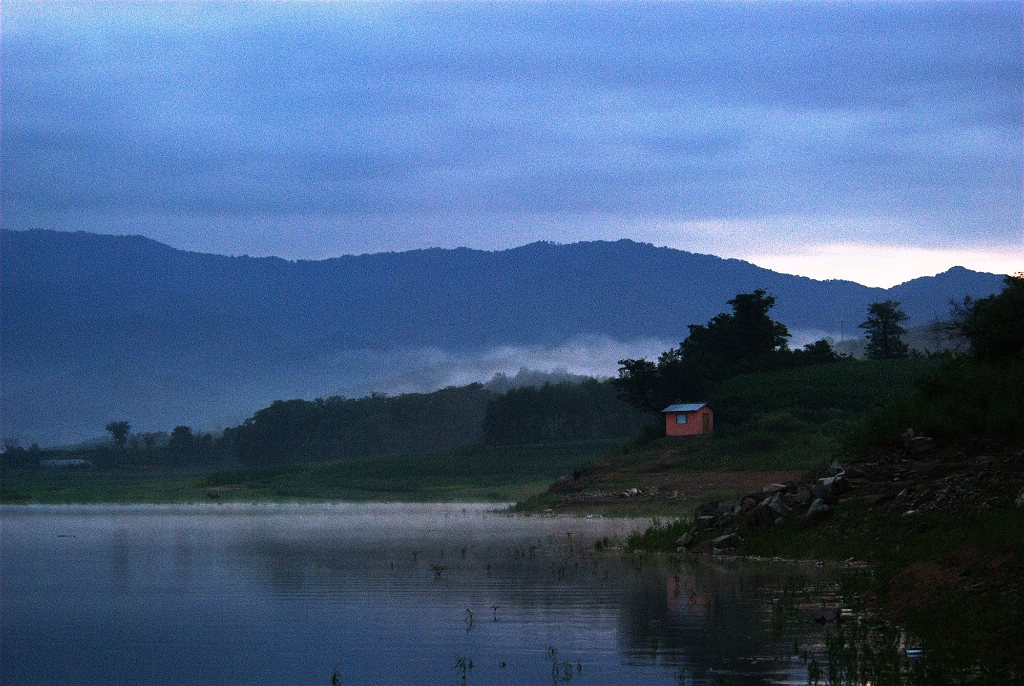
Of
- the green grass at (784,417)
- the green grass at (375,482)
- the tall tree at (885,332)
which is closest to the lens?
the green grass at (784,417)

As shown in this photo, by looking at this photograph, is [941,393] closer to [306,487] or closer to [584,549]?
[584,549]

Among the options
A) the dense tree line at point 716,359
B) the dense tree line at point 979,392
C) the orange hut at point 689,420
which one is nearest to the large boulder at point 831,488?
the dense tree line at point 979,392

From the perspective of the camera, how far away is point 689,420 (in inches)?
3563

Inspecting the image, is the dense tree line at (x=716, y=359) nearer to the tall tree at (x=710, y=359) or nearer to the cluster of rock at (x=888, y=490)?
the tall tree at (x=710, y=359)

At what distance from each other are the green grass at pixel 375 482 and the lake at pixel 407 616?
2815 inches

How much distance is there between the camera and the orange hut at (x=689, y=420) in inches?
3551

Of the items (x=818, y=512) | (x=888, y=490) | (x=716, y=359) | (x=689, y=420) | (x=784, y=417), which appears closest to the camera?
(x=888, y=490)

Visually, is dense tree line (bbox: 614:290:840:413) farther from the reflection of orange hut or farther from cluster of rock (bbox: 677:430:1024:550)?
the reflection of orange hut

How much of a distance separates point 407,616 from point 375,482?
112 meters

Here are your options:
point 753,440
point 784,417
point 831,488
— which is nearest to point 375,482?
point 784,417

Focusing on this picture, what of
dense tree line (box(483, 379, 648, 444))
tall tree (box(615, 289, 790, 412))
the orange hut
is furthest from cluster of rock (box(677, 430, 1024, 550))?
dense tree line (box(483, 379, 648, 444))

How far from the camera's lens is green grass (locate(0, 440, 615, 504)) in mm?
118312

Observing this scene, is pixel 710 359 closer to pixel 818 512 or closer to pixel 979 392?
pixel 979 392

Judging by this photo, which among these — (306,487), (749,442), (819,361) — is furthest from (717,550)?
(306,487)
